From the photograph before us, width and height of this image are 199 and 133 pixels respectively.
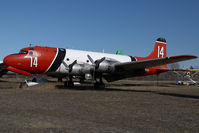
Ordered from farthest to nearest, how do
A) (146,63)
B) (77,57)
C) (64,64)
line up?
(77,57) → (64,64) → (146,63)

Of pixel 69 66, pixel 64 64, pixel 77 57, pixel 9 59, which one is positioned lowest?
pixel 69 66

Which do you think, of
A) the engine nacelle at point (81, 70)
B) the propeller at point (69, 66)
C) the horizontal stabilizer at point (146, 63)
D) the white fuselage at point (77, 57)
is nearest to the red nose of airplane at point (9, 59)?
the white fuselage at point (77, 57)

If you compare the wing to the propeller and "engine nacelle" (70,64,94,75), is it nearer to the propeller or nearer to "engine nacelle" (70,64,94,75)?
"engine nacelle" (70,64,94,75)

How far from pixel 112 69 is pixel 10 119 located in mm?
10862

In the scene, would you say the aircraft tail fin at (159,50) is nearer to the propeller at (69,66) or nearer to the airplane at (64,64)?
the airplane at (64,64)

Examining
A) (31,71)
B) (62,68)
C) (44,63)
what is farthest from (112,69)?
(31,71)

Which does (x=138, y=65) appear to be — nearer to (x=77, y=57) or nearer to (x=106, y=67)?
(x=106, y=67)

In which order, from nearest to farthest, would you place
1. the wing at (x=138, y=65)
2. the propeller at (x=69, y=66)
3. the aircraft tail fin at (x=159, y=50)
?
the wing at (x=138, y=65) → the propeller at (x=69, y=66) → the aircraft tail fin at (x=159, y=50)

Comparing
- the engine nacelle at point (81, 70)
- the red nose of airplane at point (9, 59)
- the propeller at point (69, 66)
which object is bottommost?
the engine nacelle at point (81, 70)

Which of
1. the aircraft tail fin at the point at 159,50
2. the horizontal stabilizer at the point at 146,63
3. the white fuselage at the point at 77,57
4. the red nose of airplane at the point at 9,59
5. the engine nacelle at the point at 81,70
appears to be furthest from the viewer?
the aircraft tail fin at the point at 159,50

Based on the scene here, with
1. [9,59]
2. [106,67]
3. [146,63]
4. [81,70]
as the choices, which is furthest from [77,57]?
[146,63]

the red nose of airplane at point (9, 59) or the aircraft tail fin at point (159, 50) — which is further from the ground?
the aircraft tail fin at point (159, 50)

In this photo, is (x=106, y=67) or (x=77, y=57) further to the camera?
(x=77, y=57)

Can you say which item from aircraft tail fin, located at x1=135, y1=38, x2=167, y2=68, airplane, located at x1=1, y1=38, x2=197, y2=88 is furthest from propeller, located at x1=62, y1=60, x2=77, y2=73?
aircraft tail fin, located at x1=135, y1=38, x2=167, y2=68
